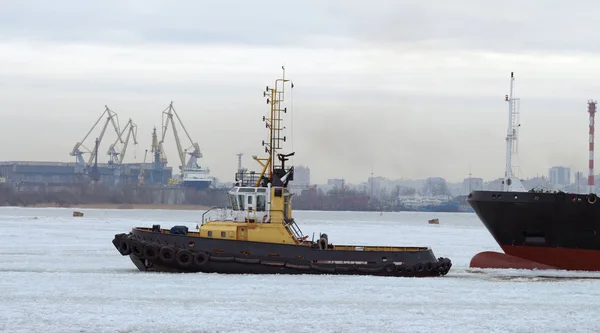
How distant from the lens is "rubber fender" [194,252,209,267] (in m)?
29.5

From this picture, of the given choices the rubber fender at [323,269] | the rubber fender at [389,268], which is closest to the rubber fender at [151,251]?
the rubber fender at [323,269]

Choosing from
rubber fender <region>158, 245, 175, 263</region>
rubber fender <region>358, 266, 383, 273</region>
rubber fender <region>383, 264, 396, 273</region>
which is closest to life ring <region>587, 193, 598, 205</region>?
rubber fender <region>383, 264, 396, 273</region>

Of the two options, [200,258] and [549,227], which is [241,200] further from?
[549,227]

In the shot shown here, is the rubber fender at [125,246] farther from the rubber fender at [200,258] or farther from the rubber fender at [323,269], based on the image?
the rubber fender at [323,269]

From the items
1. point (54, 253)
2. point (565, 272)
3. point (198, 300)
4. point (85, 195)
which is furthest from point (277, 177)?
point (85, 195)

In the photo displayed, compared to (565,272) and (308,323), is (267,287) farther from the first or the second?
(565,272)

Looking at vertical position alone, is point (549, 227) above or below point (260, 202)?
below

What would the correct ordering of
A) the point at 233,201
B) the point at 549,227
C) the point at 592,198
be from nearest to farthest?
the point at 233,201 < the point at 592,198 < the point at 549,227

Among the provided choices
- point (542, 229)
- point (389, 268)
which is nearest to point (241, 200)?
point (389, 268)

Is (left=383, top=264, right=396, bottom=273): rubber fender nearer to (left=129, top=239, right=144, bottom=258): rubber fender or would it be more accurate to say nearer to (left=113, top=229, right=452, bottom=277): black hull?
(left=113, top=229, right=452, bottom=277): black hull

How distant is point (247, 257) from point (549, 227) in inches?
430

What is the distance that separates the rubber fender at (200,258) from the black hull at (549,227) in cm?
1113

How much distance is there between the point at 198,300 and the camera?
2402cm

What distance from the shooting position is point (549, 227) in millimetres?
34750
